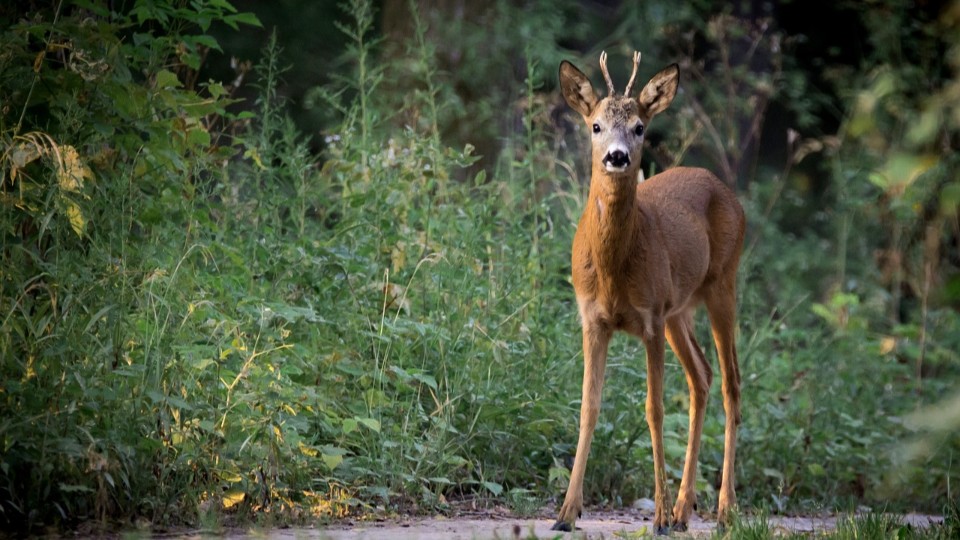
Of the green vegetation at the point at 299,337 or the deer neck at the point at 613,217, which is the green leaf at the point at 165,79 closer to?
the green vegetation at the point at 299,337

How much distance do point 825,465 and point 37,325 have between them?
5.18 m

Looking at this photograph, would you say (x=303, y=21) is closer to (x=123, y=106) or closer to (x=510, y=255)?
(x=510, y=255)

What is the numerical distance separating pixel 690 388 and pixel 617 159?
66.8 inches

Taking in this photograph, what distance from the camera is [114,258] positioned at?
17.2 ft

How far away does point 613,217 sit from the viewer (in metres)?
5.75

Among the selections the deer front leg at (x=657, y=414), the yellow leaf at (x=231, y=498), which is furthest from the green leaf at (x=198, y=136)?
the deer front leg at (x=657, y=414)

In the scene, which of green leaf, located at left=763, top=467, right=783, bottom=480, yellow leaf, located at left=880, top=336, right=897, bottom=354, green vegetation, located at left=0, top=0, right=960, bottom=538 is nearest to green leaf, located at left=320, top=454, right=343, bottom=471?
green vegetation, located at left=0, top=0, right=960, bottom=538

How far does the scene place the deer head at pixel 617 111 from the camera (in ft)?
18.4

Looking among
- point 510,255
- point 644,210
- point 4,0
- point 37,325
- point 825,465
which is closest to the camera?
point 37,325

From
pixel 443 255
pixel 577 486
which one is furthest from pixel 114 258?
pixel 577 486

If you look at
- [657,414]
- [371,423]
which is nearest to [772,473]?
[657,414]

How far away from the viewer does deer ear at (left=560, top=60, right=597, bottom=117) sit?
605 centimetres

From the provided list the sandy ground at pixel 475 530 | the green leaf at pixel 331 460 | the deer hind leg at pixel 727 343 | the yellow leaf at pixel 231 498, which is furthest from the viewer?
the deer hind leg at pixel 727 343

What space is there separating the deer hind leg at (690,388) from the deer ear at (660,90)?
4.40 feet
